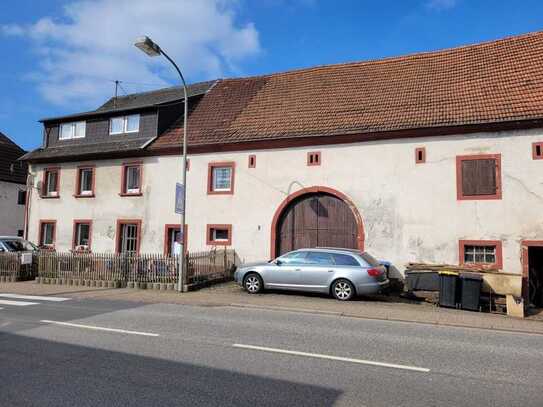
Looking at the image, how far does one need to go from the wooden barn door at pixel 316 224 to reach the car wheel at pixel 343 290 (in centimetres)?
407

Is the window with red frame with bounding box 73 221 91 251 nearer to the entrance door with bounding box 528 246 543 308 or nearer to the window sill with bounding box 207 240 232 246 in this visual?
the window sill with bounding box 207 240 232 246

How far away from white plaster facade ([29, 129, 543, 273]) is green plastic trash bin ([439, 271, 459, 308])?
3.05m

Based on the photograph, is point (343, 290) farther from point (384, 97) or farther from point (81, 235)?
point (81, 235)

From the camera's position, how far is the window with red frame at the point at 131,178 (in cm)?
2136

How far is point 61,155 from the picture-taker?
74.7 feet

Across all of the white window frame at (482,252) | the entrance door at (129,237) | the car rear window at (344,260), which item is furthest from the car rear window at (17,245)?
the white window frame at (482,252)

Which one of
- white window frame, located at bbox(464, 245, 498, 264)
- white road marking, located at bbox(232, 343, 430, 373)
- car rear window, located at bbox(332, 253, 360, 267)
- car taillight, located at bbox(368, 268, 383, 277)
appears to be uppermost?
white window frame, located at bbox(464, 245, 498, 264)

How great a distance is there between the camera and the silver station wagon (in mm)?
12812

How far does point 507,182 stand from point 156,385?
13.6 meters

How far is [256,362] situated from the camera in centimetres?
615

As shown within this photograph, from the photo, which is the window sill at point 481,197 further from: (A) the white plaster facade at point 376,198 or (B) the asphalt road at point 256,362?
(B) the asphalt road at point 256,362

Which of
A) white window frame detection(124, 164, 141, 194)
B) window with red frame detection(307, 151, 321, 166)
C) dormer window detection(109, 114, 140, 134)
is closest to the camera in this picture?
window with red frame detection(307, 151, 321, 166)

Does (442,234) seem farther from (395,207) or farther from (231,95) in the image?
(231,95)

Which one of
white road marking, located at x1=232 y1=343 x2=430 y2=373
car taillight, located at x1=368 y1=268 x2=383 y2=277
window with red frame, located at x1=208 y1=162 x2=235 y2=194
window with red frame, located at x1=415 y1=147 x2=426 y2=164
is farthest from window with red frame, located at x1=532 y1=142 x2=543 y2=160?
white road marking, located at x1=232 y1=343 x2=430 y2=373
